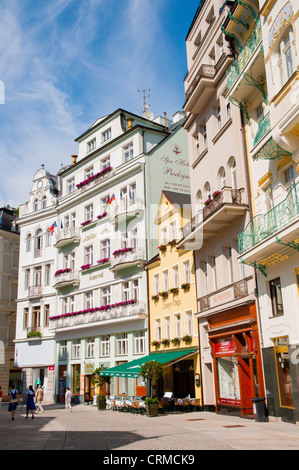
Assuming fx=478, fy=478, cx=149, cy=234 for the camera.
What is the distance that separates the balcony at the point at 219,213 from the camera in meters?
20.4

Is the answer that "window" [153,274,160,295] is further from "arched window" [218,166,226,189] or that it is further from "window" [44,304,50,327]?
"window" [44,304,50,327]

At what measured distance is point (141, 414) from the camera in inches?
1015

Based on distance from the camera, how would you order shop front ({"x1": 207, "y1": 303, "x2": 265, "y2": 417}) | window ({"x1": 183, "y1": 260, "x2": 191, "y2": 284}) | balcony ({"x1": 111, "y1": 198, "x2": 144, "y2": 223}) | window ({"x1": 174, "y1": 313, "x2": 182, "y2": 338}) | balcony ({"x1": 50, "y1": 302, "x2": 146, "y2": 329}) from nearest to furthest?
shop front ({"x1": 207, "y1": 303, "x2": 265, "y2": 417}) < window ({"x1": 183, "y1": 260, "x2": 191, "y2": 284}) < window ({"x1": 174, "y1": 313, "x2": 182, "y2": 338}) < balcony ({"x1": 50, "y1": 302, "x2": 146, "y2": 329}) < balcony ({"x1": 111, "y1": 198, "x2": 144, "y2": 223})

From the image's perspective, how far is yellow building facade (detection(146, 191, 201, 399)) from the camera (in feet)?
88.9

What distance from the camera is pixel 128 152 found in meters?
38.6

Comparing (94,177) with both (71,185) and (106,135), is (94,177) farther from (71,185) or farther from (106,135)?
(71,185)

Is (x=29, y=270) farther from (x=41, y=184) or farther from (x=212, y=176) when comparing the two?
(x=212, y=176)

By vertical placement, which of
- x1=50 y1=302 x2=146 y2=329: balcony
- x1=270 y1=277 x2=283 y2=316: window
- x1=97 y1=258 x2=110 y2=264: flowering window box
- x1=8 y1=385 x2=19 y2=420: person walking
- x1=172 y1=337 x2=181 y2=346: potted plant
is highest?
x1=97 y1=258 x2=110 y2=264: flowering window box

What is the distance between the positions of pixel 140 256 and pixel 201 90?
13409mm

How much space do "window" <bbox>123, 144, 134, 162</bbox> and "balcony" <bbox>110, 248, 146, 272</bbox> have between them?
26.4ft

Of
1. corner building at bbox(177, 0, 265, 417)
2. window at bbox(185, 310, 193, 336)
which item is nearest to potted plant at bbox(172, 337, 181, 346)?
window at bbox(185, 310, 193, 336)

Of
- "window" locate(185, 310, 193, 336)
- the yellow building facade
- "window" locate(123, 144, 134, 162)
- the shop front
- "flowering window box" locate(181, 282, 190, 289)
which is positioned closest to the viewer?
the shop front
